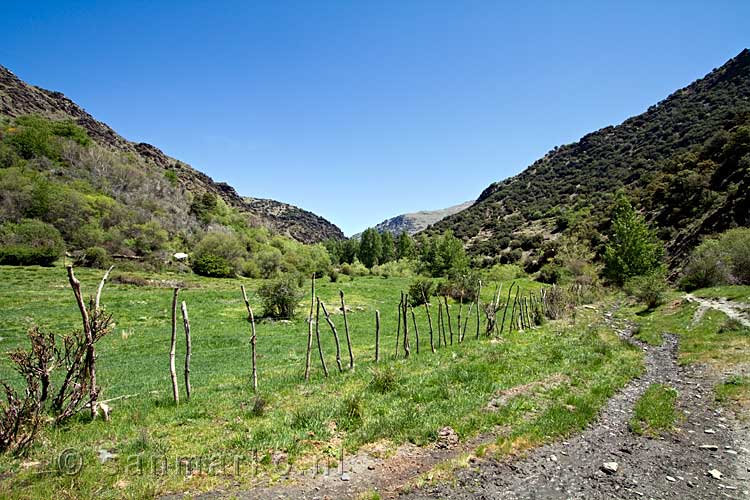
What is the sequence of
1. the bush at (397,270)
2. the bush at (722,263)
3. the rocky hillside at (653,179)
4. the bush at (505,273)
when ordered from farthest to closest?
the bush at (397,270)
the bush at (505,273)
the rocky hillside at (653,179)
the bush at (722,263)

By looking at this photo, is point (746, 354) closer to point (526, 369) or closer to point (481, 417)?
point (526, 369)

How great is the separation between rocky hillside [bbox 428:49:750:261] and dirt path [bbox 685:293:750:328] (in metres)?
20.6

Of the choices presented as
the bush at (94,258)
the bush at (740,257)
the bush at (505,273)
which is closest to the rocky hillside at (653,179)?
the bush at (740,257)

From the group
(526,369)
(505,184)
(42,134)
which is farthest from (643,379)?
(505,184)

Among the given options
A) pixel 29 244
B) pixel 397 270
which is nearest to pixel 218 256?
pixel 29 244

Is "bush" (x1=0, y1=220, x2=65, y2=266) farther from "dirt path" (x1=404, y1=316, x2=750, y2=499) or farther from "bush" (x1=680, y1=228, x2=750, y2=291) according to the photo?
"bush" (x1=680, y1=228, x2=750, y2=291)

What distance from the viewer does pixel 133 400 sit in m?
10.7

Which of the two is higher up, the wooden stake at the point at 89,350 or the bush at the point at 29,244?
the bush at the point at 29,244

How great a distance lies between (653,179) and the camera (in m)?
73.5

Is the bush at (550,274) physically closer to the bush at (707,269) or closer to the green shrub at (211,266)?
the bush at (707,269)

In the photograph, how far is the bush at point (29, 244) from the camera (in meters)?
49.8

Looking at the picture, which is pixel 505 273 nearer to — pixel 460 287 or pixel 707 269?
pixel 460 287

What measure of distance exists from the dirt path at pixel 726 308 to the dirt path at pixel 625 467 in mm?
13698

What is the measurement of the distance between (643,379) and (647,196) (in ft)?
241
